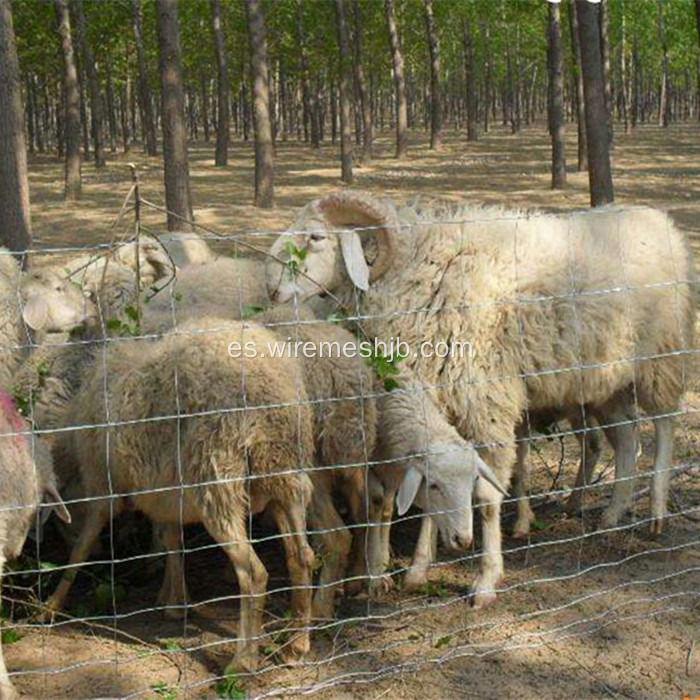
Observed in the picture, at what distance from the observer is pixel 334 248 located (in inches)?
229

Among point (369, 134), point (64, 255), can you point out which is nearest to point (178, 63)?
point (64, 255)

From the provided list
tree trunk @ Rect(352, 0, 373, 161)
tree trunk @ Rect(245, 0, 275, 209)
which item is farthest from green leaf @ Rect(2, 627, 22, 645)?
tree trunk @ Rect(352, 0, 373, 161)

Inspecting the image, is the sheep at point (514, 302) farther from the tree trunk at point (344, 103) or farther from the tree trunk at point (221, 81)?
the tree trunk at point (221, 81)

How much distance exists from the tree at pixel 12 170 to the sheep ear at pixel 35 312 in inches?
143

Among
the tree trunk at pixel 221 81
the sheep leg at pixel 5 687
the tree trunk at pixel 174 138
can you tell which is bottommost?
the sheep leg at pixel 5 687

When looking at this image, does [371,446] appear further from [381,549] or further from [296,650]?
[296,650]

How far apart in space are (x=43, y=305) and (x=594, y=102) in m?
9.74

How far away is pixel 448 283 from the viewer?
5.50 meters

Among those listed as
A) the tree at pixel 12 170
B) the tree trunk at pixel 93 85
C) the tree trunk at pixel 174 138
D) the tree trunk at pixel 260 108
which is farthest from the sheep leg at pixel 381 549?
the tree trunk at pixel 93 85

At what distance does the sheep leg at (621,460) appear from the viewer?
19.5 ft

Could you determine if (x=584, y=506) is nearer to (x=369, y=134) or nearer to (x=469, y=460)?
(x=469, y=460)

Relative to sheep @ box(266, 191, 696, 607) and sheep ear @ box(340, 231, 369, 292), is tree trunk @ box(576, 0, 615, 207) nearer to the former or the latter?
sheep @ box(266, 191, 696, 607)

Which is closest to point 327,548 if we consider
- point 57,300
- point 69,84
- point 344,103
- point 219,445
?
point 219,445

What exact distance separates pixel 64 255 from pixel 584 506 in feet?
34.3
